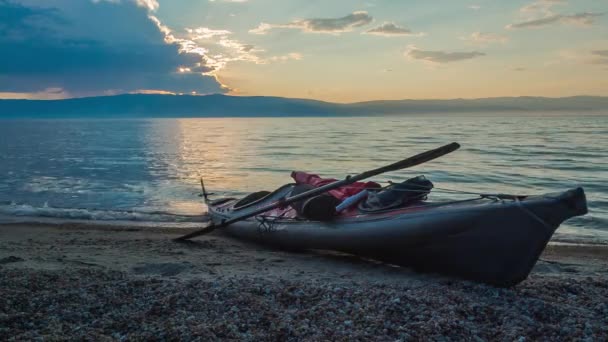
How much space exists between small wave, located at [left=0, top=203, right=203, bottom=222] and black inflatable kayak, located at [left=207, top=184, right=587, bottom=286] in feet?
21.3

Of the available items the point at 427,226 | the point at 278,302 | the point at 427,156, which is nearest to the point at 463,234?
the point at 427,226

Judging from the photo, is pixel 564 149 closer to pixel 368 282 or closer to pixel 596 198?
pixel 596 198

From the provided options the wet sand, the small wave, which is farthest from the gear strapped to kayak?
the small wave

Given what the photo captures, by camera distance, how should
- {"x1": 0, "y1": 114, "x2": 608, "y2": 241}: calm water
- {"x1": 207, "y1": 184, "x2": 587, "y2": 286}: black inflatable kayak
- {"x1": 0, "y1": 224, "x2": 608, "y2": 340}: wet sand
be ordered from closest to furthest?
{"x1": 0, "y1": 224, "x2": 608, "y2": 340}: wet sand < {"x1": 207, "y1": 184, "x2": 587, "y2": 286}: black inflatable kayak < {"x1": 0, "y1": 114, "x2": 608, "y2": 241}: calm water

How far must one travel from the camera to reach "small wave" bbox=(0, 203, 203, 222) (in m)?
13.0

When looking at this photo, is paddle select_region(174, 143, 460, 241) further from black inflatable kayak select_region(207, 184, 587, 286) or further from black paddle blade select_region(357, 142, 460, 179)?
black inflatable kayak select_region(207, 184, 587, 286)

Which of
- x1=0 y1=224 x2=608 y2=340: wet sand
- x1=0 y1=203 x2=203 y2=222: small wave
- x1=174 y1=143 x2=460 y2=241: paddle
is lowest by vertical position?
x1=0 y1=203 x2=203 y2=222: small wave

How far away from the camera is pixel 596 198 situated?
15.4 metres

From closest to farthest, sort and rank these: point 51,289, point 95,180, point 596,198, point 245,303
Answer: point 245,303 → point 51,289 → point 596,198 → point 95,180

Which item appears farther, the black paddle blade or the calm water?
the calm water

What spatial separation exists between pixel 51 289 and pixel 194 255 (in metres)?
3.02

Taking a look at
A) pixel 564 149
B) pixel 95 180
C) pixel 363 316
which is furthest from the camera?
pixel 564 149

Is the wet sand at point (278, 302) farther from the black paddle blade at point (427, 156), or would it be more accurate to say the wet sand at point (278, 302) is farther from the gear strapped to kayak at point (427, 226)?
the black paddle blade at point (427, 156)

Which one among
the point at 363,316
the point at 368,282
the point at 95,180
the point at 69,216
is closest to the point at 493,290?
the point at 368,282
